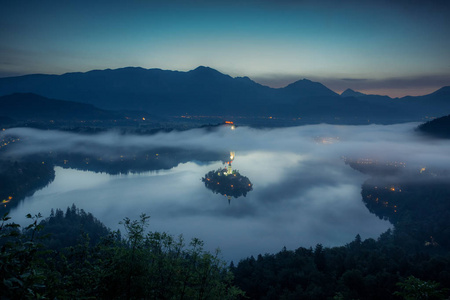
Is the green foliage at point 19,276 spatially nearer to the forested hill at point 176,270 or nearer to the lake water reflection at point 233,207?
the forested hill at point 176,270

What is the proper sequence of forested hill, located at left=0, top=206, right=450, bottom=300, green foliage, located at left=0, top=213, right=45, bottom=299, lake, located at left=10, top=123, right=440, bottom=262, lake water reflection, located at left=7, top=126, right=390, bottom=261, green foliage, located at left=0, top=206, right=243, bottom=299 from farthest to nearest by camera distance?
lake, located at left=10, top=123, right=440, bottom=262 → lake water reflection, located at left=7, top=126, right=390, bottom=261 → green foliage, located at left=0, top=206, right=243, bottom=299 → forested hill, located at left=0, top=206, right=450, bottom=300 → green foliage, located at left=0, top=213, right=45, bottom=299

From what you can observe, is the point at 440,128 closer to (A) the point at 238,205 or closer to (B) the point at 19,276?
(A) the point at 238,205

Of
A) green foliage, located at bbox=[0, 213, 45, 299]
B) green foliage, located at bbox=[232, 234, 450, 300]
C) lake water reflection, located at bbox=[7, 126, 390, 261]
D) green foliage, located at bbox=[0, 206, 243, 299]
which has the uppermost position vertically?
green foliage, located at bbox=[0, 213, 45, 299]

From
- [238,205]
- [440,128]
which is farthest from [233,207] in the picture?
[440,128]

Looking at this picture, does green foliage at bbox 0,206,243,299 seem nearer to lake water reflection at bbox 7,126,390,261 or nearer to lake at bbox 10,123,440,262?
lake at bbox 10,123,440,262

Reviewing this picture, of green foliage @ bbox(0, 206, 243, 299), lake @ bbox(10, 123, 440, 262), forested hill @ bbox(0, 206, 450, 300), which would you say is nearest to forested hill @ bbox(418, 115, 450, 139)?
lake @ bbox(10, 123, 440, 262)

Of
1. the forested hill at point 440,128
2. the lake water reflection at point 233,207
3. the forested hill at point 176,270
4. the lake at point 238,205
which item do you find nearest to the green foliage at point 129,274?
the forested hill at point 176,270

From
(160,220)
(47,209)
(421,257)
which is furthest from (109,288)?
(47,209)

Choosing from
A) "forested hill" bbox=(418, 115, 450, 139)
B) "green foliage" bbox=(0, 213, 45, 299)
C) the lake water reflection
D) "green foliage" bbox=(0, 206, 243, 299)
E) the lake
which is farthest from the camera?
"forested hill" bbox=(418, 115, 450, 139)

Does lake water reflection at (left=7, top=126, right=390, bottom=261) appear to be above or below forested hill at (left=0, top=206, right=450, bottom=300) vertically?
below
